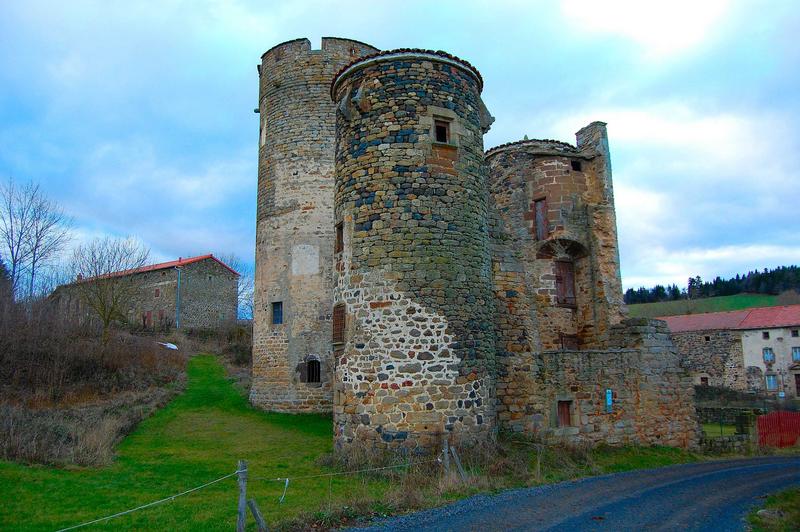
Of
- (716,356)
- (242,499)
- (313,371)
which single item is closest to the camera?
(242,499)

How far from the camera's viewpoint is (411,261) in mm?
11438

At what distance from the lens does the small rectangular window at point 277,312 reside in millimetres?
20625

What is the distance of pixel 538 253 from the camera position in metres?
16.1

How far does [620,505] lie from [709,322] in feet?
128

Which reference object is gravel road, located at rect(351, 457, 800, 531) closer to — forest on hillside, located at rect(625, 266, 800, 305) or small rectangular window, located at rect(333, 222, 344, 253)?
small rectangular window, located at rect(333, 222, 344, 253)

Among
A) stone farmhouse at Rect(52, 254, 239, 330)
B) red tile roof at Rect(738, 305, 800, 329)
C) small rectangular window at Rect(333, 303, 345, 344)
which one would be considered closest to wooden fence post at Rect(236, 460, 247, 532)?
small rectangular window at Rect(333, 303, 345, 344)

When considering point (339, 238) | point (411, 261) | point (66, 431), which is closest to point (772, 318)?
point (411, 261)

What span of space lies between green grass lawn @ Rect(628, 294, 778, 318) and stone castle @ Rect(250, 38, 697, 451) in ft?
185

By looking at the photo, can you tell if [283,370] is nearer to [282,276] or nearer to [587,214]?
[282,276]

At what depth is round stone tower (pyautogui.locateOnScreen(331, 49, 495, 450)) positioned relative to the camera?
36.4 feet

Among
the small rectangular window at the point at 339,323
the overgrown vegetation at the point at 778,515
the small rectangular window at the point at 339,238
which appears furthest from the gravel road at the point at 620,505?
the small rectangular window at the point at 339,238

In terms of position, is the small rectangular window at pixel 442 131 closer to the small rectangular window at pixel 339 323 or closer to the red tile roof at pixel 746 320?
the small rectangular window at pixel 339 323

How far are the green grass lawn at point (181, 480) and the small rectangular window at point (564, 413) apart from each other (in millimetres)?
5739

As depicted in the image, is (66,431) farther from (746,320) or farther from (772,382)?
(746,320)
